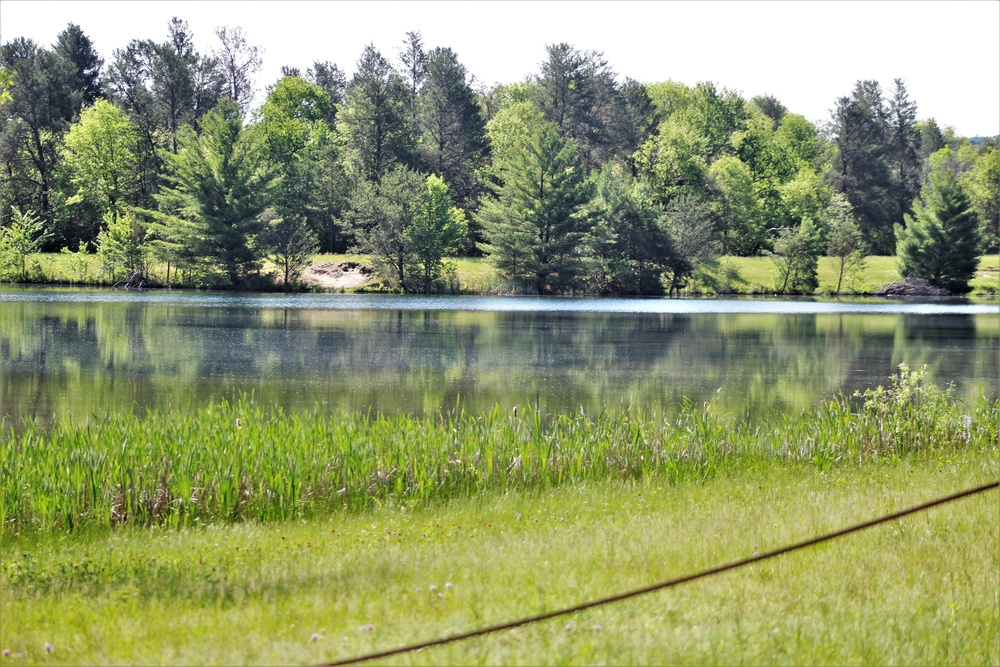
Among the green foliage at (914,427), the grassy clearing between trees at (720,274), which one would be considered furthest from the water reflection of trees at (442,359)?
the grassy clearing between trees at (720,274)

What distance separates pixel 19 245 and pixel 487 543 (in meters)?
65.6

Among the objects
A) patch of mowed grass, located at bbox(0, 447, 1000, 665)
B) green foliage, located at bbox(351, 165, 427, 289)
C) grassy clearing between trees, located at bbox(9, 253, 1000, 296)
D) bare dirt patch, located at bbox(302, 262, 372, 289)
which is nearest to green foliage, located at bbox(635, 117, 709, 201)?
grassy clearing between trees, located at bbox(9, 253, 1000, 296)

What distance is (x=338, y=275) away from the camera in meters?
75.4

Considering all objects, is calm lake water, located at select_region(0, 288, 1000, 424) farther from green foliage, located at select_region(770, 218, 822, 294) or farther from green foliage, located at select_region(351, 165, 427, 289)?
green foliage, located at select_region(770, 218, 822, 294)

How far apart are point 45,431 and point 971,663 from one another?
13628 mm

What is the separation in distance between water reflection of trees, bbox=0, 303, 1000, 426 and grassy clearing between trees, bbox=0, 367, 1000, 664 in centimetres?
645

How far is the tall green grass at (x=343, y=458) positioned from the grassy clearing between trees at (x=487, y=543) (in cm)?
4

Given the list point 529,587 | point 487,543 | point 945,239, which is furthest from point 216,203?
point 529,587

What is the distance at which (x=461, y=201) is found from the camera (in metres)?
87.7

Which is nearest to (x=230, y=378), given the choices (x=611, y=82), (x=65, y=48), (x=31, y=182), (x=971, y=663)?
(x=971, y=663)

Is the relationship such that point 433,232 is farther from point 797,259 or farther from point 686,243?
point 797,259

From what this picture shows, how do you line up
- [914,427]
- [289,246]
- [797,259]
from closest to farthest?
[914,427]
[289,246]
[797,259]

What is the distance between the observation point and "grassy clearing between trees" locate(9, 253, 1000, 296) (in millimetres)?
68438

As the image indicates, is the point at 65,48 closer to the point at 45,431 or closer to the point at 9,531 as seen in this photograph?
A: the point at 45,431
